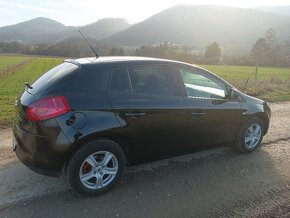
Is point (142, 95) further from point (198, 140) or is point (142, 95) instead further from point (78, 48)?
point (78, 48)

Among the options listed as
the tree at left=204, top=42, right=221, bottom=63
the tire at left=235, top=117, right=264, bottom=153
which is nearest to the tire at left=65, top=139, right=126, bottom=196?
the tire at left=235, top=117, right=264, bottom=153

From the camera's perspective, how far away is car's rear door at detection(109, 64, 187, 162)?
4.17 meters

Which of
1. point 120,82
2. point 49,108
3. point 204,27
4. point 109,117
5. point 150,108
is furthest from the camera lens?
point 204,27

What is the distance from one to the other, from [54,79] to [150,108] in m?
1.29

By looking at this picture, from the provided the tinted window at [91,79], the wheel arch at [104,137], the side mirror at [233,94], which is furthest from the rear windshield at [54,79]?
the side mirror at [233,94]

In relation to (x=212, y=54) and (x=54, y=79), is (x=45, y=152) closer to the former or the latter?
(x=54, y=79)

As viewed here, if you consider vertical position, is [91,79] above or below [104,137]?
above

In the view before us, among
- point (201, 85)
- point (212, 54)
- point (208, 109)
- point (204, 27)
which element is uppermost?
point (204, 27)

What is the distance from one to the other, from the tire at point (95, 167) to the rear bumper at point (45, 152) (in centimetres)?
14

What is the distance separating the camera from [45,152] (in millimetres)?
3787

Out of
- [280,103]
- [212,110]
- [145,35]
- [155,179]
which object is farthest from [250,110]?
[145,35]

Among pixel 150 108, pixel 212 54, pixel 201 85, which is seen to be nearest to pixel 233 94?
pixel 201 85

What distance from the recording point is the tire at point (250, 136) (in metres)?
5.71

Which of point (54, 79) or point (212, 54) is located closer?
point (54, 79)
